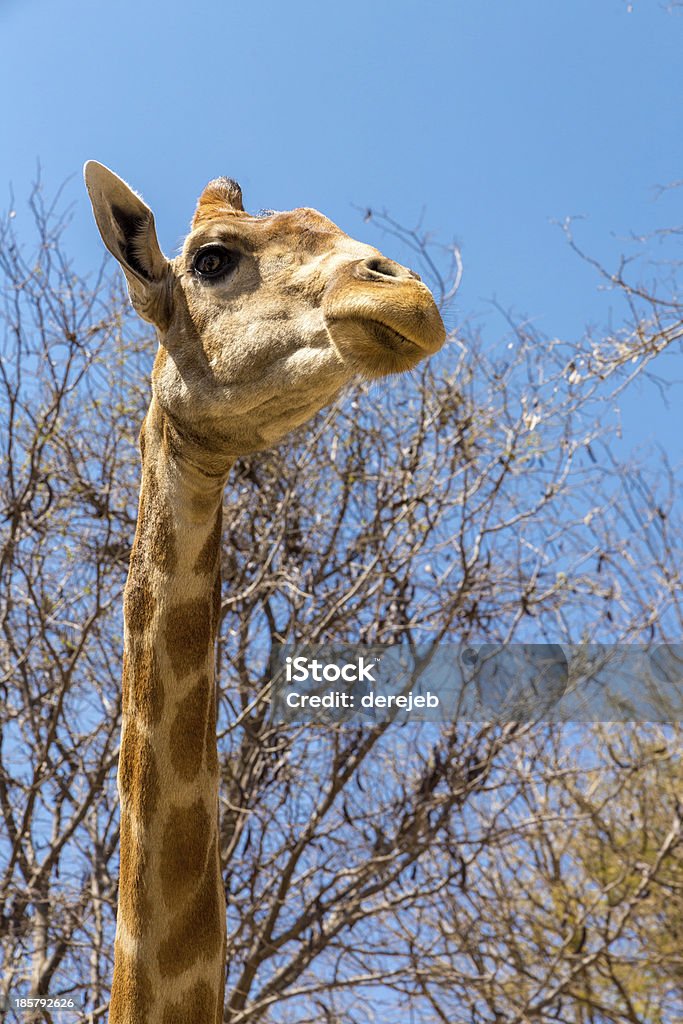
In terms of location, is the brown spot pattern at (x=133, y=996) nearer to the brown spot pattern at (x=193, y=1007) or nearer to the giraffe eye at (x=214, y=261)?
the brown spot pattern at (x=193, y=1007)

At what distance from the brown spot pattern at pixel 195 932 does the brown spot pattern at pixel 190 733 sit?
20 centimetres

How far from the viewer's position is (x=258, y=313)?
7.64 ft

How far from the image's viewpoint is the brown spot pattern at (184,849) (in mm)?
2246

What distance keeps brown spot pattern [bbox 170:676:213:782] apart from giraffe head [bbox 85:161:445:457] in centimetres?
51

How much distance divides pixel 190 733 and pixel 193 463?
1.86 feet

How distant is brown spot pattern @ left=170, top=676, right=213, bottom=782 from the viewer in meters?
2.32

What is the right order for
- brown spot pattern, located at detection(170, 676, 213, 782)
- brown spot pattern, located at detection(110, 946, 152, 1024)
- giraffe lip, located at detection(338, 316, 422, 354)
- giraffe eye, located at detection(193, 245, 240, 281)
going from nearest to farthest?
giraffe lip, located at detection(338, 316, 422, 354) < brown spot pattern, located at detection(110, 946, 152, 1024) < brown spot pattern, located at detection(170, 676, 213, 782) < giraffe eye, located at detection(193, 245, 240, 281)

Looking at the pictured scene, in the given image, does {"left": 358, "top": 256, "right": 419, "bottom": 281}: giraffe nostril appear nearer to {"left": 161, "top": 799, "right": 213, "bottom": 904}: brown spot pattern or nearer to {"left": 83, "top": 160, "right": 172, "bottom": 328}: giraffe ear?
{"left": 83, "top": 160, "right": 172, "bottom": 328}: giraffe ear

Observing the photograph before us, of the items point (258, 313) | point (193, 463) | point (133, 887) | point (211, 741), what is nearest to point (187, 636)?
point (211, 741)

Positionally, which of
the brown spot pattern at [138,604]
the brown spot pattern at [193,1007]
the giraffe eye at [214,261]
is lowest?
the brown spot pattern at [193,1007]

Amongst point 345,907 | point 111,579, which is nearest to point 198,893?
point 345,907

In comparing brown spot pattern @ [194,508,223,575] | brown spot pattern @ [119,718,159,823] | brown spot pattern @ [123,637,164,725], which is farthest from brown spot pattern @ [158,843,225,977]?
brown spot pattern @ [194,508,223,575]

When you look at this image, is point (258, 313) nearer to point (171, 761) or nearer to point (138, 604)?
point (138, 604)

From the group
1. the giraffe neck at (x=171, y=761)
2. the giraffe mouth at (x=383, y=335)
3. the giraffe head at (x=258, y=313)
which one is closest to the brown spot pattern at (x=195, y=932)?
the giraffe neck at (x=171, y=761)
